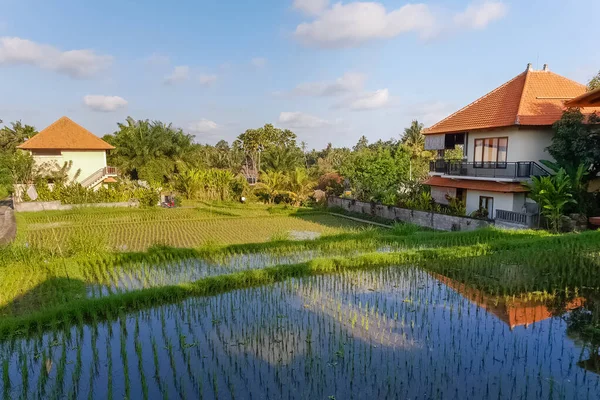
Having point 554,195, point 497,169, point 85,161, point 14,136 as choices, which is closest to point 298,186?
point 497,169

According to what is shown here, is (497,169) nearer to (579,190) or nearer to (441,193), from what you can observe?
(579,190)

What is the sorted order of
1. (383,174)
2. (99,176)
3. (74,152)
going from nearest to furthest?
(383,174) → (99,176) → (74,152)

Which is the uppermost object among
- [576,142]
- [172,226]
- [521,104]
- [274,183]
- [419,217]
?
[521,104]

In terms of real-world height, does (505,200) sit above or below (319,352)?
above

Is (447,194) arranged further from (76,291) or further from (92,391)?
(92,391)

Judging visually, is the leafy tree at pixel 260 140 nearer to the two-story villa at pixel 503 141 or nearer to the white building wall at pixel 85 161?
the white building wall at pixel 85 161

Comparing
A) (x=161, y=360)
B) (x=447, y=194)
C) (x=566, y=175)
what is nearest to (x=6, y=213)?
(x=161, y=360)

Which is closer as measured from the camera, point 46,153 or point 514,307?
point 514,307
